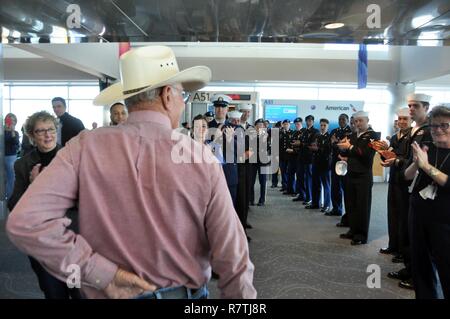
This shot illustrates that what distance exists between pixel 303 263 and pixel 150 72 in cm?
313

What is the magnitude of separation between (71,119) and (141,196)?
443cm

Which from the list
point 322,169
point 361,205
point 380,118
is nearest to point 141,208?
point 361,205

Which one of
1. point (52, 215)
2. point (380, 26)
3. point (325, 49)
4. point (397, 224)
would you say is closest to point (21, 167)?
point (52, 215)

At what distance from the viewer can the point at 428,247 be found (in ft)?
8.13

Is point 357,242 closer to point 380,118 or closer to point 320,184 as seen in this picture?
point 320,184

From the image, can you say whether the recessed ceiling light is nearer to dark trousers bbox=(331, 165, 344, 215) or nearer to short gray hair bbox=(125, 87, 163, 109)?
short gray hair bbox=(125, 87, 163, 109)

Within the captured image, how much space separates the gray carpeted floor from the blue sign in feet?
16.1

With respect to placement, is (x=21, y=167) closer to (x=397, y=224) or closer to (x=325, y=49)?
(x=397, y=224)

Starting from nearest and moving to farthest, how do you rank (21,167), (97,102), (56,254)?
1. (56,254)
2. (97,102)
3. (21,167)

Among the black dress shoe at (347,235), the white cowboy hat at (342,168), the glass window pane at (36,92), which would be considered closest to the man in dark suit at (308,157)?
the white cowboy hat at (342,168)

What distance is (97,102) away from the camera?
5.13 ft

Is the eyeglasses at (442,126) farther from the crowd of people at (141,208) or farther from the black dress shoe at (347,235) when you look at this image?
the black dress shoe at (347,235)

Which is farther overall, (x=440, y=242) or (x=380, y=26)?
(x=380, y=26)

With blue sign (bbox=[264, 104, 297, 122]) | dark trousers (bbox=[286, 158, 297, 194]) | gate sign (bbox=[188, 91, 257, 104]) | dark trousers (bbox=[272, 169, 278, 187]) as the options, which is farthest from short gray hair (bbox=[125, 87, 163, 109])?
blue sign (bbox=[264, 104, 297, 122])
